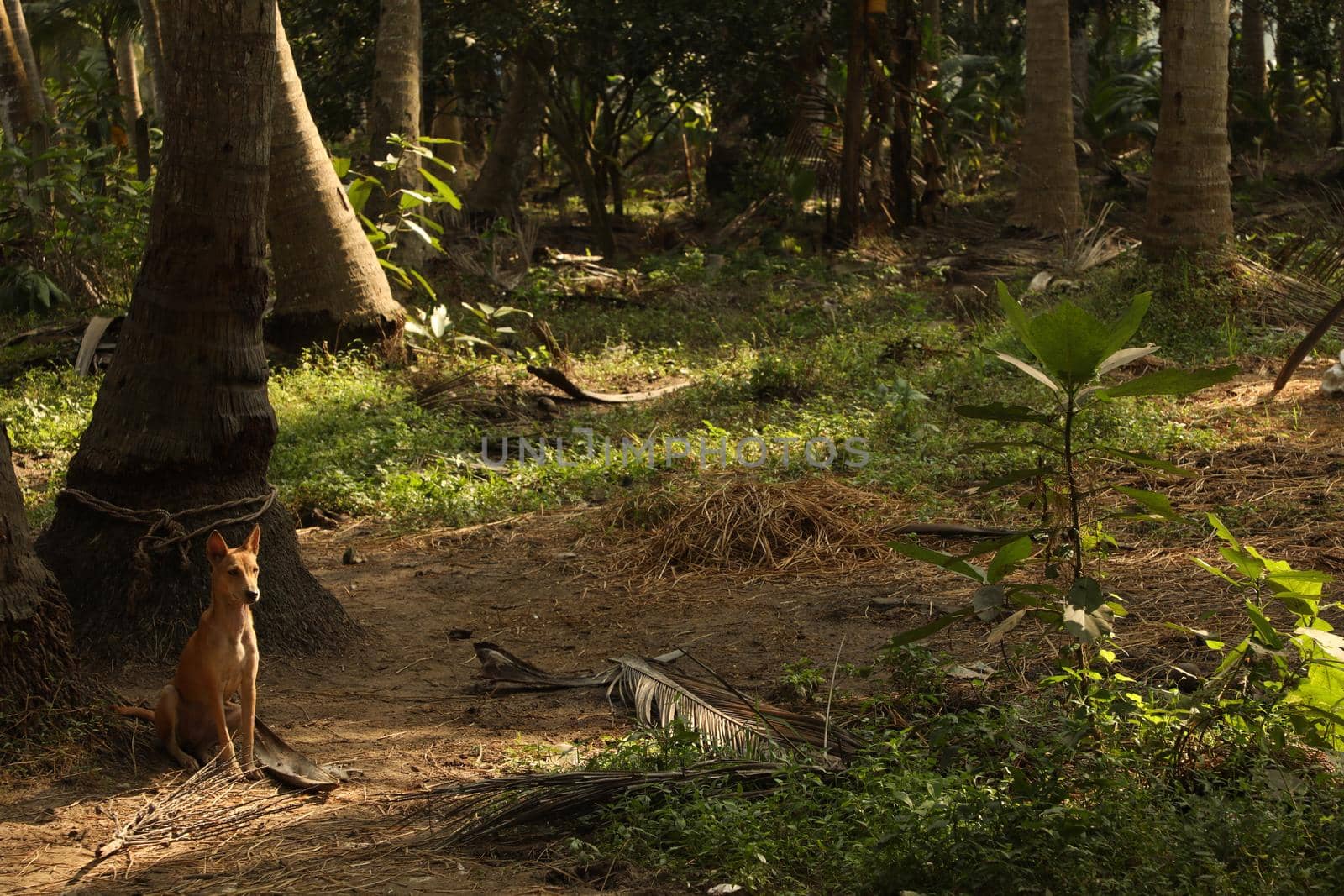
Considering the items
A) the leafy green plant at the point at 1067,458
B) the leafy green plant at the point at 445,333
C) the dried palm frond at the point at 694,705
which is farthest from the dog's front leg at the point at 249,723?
the leafy green plant at the point at 445,333

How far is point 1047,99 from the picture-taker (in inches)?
568

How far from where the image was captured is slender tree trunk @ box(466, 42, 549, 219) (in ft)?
53.7

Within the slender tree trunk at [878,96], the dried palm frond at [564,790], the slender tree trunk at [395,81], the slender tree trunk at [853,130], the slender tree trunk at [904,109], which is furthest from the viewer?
the slender tree trunk at [904,109]

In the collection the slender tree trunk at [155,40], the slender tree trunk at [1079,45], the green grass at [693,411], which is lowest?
the green grass at [693,411]

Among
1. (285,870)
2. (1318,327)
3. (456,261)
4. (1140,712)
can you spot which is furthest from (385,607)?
(456,261)

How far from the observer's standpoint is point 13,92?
14.1 metres

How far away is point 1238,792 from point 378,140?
10573 millimetres

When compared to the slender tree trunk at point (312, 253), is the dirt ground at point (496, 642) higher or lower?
lower

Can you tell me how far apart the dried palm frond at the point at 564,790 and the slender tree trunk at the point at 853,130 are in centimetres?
1256

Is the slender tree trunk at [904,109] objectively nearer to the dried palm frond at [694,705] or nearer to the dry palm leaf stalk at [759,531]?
the dry palm leaf stalk at [759,531]

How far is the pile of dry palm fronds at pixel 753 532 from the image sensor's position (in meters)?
6.40

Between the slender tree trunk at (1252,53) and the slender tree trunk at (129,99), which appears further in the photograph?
the slender tree trunk at (1252,53)

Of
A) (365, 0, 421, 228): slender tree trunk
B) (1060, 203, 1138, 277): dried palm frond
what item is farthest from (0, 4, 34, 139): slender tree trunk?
(1060, 203, 1138, 277): dried palm frond

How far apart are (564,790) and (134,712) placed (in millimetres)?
1523
